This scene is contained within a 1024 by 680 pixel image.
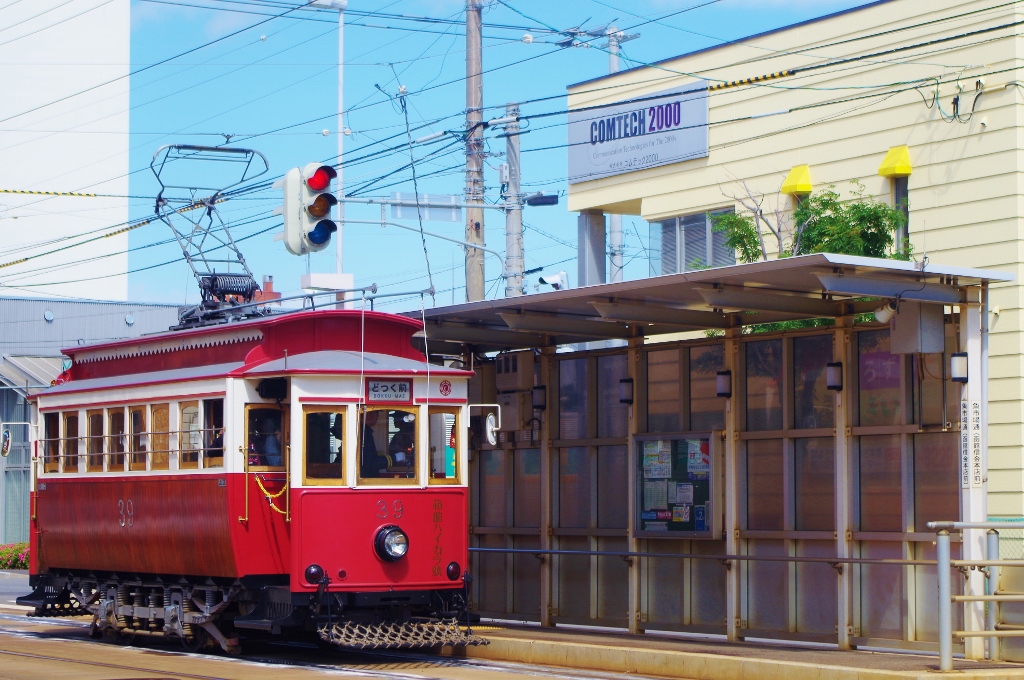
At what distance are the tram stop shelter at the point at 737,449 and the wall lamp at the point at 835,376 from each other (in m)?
0.04

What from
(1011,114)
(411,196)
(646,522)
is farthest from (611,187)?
(646,522)

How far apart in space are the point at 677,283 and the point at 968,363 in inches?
105

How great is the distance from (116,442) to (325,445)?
3329mm

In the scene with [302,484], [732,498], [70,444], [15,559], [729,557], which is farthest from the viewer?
[15,559]

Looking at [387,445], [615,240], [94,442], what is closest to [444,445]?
[387,445]

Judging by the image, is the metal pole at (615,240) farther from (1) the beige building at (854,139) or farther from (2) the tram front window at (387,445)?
(2) the tram front window at (387,445)

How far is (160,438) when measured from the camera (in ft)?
49.9

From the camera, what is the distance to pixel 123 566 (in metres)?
16.0

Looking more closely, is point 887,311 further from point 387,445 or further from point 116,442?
point 116,442

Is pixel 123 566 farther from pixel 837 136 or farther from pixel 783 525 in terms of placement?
pixel 837 136

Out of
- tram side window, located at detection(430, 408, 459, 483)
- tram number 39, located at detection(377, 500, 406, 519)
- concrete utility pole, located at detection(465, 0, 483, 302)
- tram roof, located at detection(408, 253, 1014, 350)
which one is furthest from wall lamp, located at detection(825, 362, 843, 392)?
concrete utility pole, located at detection(465, 0, 483, 302)

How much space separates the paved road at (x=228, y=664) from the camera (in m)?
13.0

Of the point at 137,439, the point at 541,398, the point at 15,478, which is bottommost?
the point at 15,478

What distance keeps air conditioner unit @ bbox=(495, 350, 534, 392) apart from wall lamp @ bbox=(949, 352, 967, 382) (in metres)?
6.18
